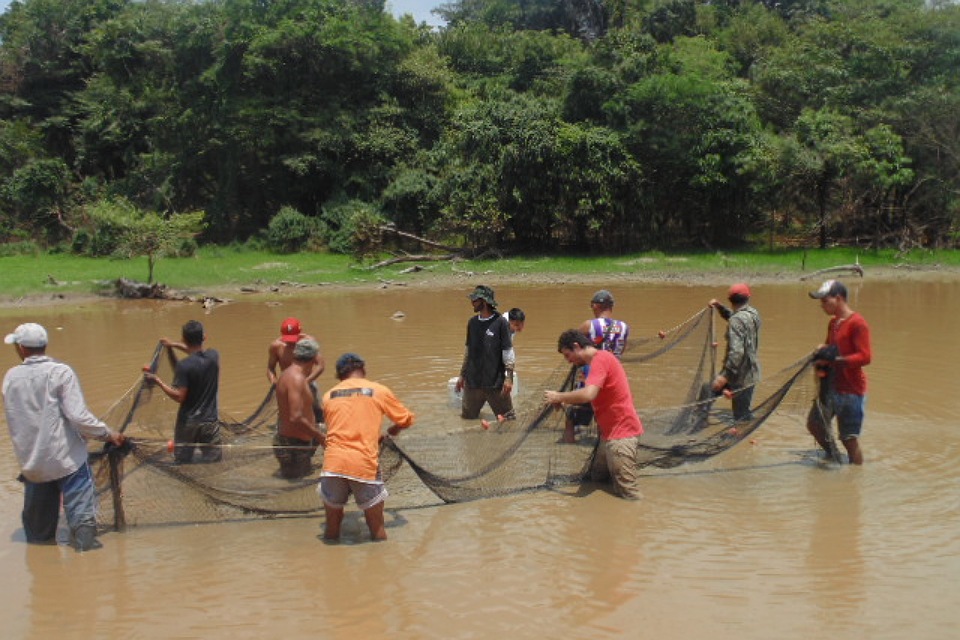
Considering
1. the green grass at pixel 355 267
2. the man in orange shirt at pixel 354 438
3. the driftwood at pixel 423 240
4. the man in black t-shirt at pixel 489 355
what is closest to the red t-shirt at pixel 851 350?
the man in black t-shirt at pixel 489 355

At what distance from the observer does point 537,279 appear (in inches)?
878

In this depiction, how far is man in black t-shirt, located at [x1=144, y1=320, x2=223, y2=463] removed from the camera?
667 centimetres

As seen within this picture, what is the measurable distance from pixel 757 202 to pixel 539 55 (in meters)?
11.2

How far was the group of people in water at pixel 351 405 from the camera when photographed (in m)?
5.23

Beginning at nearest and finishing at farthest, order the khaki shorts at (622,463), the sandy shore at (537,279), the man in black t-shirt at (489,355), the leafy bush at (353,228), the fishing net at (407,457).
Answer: the fishing net at (407,457) → the khaki shorts at (622,463) → the man in black t-shirt at (489,355) → the sandy shore at (537,279) → the leafy bush at (353,228)

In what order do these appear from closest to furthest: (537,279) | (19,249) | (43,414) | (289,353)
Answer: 1. (43,414)
2. (289,353)
3. (537,279)
4. (19,249)

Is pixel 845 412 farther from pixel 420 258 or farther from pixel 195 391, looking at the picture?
pixel 420 258

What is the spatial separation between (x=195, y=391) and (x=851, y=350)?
17.4 ft

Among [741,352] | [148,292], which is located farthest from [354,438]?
[148,292]

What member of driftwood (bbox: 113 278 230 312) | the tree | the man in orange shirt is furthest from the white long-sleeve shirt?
the tree

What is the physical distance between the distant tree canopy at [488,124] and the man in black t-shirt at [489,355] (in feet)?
49.2

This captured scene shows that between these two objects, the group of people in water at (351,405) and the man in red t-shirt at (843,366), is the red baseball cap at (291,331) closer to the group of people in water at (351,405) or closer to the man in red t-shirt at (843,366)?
the group of people in water at (351,405)

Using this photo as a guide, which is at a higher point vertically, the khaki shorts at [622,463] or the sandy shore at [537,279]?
the sandy shore at [537,279]

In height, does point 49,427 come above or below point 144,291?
below
